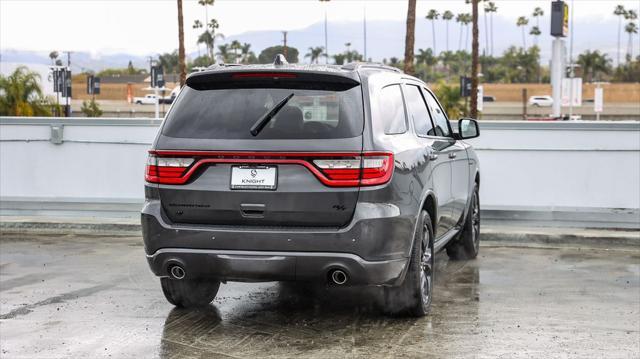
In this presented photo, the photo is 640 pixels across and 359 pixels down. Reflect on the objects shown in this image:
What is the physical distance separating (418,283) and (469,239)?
329 centimetres

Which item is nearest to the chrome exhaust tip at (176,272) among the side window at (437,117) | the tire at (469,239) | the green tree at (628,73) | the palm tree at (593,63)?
the side window at (437,117)

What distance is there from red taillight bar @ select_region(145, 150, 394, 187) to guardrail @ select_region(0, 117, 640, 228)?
651cm

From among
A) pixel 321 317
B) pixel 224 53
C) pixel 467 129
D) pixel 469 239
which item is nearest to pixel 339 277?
pixel 321 317

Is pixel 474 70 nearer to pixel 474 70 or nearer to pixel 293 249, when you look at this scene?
pixel 474 70

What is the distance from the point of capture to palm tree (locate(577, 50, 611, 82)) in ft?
458

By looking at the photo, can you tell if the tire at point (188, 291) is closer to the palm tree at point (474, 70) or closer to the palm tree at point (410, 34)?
the palm tree at point (410, 34)

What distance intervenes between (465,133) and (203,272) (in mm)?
3564

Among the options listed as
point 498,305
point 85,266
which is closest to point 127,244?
point 85,266

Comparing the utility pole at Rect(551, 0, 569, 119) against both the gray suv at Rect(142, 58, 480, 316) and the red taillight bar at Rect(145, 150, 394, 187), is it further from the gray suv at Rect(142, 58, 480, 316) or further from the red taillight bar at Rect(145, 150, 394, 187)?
the red taillight bar at Rect(145, 150, 394, 187)

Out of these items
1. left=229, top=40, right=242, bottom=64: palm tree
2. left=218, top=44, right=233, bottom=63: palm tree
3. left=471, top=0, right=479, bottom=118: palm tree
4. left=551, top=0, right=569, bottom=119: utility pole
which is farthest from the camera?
left=218, top=44, right=233, bottom=63: palm tree

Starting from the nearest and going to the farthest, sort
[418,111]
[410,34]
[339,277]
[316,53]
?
[339,277], [418,111], [410,34], [316,53]

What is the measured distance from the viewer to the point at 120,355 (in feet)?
20.4

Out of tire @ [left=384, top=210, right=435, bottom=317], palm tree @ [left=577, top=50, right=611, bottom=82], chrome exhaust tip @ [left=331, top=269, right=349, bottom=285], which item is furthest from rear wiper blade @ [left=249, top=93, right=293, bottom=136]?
palm tree @ [left=577, top=50, right=611, bottom=82]

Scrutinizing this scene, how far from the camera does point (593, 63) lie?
458ft
